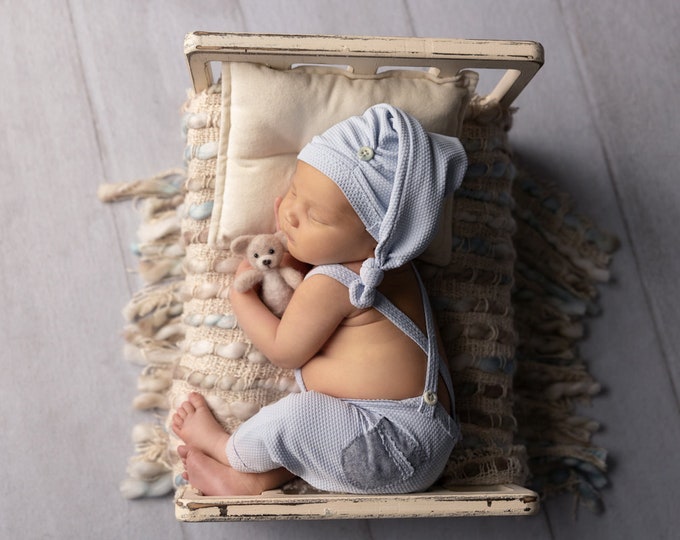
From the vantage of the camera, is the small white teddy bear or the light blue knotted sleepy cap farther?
the small white teddy bear

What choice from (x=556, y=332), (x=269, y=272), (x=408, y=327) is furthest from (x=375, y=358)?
(x=556, y=332)

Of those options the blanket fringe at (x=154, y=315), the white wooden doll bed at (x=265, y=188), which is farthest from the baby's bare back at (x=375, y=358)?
the blanket fringe at (x=154, y=315)

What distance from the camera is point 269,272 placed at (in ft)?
3.42

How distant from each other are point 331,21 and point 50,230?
0.65 meters

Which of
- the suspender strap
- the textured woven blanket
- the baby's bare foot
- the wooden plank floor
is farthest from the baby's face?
the wooden plank floor

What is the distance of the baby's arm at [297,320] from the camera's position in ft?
3.25

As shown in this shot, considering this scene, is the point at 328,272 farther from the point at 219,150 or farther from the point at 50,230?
the point at 50,230

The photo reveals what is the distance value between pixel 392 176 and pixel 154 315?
56cm

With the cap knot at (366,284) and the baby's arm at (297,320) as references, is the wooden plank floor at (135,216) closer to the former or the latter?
the baby's arm at (297,320)

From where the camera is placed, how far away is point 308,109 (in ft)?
3.33

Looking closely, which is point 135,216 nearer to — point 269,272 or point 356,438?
point 269,272

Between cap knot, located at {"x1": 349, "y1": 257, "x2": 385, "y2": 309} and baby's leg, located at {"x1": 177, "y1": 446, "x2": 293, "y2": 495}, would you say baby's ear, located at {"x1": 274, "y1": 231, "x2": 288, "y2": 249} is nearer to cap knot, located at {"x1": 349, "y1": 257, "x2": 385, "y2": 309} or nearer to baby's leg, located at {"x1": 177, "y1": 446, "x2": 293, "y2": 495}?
cap knot, located at {"x1": 349, "y1": 257, "x2": 385, "y2": 309}

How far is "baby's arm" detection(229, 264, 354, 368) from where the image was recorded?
99 centimetres

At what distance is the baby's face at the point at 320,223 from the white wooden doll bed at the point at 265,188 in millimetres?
99
